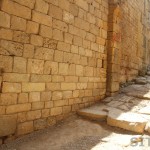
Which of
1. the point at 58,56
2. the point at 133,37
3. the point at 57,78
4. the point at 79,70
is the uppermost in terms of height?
the point at 133,37

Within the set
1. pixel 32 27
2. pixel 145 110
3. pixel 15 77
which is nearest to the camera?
pixel 15 77

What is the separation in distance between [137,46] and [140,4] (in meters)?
2.01

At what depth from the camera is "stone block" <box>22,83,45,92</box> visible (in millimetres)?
4400

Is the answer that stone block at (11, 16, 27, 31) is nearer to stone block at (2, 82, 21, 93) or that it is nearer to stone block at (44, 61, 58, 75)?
stone block at (44, 61, 58, 75)

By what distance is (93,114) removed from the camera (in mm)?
5457

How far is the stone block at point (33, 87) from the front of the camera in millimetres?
4400

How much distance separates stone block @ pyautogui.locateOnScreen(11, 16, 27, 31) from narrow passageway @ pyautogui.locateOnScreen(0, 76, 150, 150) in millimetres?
2102

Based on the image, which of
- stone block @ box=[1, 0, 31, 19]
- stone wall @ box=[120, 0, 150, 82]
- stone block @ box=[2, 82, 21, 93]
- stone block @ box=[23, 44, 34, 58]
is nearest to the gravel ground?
stone block @ box=[2, 82, 21, 93]

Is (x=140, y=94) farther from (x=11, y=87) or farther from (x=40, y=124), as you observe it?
(x=11, y=87)

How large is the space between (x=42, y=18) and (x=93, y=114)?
99.3 inches

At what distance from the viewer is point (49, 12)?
16.0ft

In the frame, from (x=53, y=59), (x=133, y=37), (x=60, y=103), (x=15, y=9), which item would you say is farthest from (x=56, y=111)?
(x=133, y=37)

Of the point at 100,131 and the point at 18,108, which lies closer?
the point at 18,108

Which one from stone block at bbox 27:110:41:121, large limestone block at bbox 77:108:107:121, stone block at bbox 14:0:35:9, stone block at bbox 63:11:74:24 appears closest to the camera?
stone block at bbox 14:0:35:9
